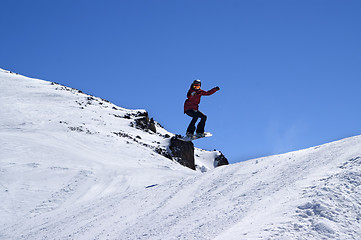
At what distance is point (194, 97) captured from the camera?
557 inches

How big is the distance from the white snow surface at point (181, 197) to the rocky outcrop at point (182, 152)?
10.1 m

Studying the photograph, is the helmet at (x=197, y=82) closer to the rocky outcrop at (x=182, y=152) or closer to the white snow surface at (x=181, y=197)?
the white snow surface at (x=181, y=197)

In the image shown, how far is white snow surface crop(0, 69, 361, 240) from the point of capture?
4.94 m

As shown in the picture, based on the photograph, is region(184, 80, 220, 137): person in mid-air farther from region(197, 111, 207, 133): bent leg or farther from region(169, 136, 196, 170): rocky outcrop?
region(169, 136, 196, 170): rocky outcrop

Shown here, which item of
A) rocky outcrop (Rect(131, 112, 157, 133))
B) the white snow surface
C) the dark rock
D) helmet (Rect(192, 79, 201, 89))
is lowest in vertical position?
the white snow surface

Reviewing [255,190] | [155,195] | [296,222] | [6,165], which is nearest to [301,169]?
[255,190]

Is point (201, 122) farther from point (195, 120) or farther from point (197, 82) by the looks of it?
point (197, 82)

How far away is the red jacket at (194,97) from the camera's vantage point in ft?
45.8

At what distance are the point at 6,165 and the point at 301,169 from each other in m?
11.7

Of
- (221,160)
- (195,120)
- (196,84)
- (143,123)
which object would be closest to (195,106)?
(195,120)

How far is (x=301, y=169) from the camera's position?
6957mm

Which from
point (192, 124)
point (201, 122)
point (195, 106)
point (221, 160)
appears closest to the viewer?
point (195, 106)

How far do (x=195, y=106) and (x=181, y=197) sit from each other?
6863 millimetres

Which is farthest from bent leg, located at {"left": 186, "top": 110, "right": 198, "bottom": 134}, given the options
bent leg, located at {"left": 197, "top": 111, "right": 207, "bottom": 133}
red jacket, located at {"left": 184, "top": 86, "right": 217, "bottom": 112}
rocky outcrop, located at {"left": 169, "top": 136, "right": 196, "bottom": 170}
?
rocky outcrop, located at {"left": 169, "top": 136, "right": 196, "bottom": 170}
